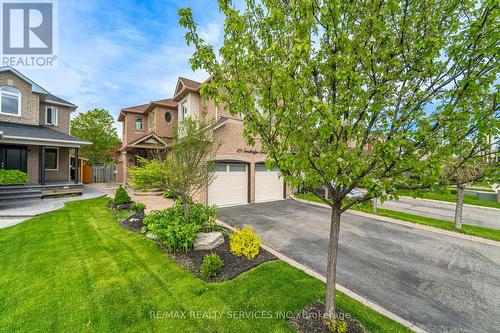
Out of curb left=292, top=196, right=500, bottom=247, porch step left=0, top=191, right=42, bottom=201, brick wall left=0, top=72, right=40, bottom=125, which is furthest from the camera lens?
brick wall left=0, top=72, right=40, bottom=125

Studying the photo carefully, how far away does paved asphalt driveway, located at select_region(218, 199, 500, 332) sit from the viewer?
3.89 m

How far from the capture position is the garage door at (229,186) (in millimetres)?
11688

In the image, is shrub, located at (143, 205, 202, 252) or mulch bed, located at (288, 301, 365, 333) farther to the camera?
shrub, located at (143, 205, 202, 252)

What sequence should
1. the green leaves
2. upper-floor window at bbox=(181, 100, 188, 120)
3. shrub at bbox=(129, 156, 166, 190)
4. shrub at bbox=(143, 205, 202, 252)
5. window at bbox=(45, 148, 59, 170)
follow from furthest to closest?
window at bbox=(45, 148, 59, 170) < upper-floor window at bbox=(181, 100, 188, 120) < shrub at bbox=(129, 156, 166, 190) < shrub at bbox=(143, 205, 202, 252) < the green leaves

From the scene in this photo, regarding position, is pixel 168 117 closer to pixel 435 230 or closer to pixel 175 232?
pixel 175 232

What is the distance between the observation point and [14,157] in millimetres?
13898

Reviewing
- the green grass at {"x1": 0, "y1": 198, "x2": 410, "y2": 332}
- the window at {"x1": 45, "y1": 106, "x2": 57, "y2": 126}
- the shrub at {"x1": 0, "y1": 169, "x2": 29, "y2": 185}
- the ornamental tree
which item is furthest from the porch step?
the ornamental tree

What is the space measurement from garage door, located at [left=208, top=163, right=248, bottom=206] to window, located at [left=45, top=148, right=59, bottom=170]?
13.8 meters

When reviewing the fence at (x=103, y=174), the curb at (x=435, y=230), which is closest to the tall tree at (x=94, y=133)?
the fence at (x=103, y=174)

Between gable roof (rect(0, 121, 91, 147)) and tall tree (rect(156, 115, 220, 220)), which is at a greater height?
gable roof (rect(0, 121, 91, 147))

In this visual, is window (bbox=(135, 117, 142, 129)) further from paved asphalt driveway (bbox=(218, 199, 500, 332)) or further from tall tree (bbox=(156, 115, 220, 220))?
tall tree (bbox=(156, 115, 220, 220))

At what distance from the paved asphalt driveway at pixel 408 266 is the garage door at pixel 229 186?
83.0 inches

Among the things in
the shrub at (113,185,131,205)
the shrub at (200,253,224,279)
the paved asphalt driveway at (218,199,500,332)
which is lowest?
the paved asphalt driveway at (218,199,500,332)

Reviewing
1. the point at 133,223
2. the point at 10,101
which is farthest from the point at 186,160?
the point at 10,101
